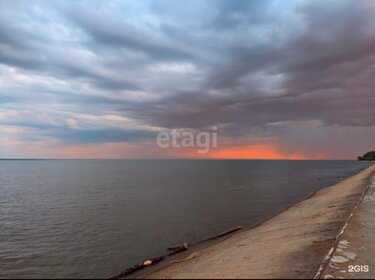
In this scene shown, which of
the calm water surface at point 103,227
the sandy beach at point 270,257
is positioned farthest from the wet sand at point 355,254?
the calm water surface at point 103,227

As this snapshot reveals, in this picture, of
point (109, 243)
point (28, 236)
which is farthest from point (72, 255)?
point (28, 236)

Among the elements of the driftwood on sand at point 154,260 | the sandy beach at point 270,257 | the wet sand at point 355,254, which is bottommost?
the driftwood on sand at point 154,260

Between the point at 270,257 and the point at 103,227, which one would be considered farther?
the point at 103,227

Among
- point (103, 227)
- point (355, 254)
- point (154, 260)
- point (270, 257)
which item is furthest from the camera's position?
point (103, 227)

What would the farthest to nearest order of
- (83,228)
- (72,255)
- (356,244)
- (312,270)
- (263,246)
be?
(83,228), (72,255), (263,246), (356,244), (312,270)

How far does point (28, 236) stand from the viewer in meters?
26.0

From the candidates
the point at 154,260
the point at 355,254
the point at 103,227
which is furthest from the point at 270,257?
the point at 103,227

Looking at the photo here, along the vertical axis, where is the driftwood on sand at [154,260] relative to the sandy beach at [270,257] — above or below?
below

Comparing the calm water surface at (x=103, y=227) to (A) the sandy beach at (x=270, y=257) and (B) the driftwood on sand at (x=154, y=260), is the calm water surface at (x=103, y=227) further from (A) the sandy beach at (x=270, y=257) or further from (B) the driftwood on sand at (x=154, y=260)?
(A) the sandy beach at (x=270, y=257)

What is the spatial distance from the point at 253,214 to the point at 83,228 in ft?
57.9

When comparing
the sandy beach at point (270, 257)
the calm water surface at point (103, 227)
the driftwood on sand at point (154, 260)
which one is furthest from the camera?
the calm water surface at point (103, 227)

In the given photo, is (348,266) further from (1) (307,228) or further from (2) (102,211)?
(2) (102,211)

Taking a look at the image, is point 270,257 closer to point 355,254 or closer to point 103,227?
point 355,254

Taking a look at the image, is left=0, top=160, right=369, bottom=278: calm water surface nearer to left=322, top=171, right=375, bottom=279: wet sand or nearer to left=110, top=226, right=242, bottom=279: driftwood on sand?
left=110, top=226, right=242, bottom=279: driftwood on sand
